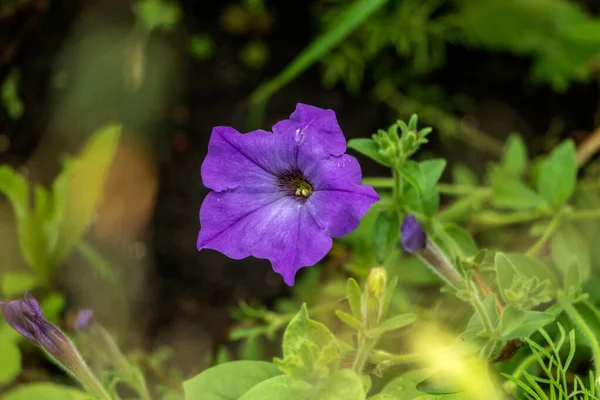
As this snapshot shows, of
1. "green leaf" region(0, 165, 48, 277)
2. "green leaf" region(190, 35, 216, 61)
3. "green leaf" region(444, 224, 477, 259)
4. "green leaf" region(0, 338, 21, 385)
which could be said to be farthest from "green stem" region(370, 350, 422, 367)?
"green leaf" region(190, 35, 216, 61)

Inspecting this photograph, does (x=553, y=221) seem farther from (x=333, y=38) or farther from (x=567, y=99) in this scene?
(x=567, y=99)

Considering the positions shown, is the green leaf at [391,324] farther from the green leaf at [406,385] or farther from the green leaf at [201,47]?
the green leaf at [201,47]

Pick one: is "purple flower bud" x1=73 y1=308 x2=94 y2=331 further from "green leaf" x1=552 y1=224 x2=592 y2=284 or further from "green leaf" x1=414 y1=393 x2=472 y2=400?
"green leaf" x1=552 y1=224 x2=592 y2=284

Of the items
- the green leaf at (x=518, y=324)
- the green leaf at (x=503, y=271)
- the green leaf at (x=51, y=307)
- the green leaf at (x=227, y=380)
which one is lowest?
the green leaf at (x=51, y=307)

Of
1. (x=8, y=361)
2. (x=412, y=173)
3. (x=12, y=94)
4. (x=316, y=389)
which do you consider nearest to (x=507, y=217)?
(x=412, y=173)

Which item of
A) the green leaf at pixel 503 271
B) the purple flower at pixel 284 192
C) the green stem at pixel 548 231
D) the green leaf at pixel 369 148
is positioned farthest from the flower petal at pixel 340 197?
the green stem at pixel 548 231

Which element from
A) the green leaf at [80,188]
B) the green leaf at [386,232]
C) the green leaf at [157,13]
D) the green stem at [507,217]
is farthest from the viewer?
the green leaf at [157,13]

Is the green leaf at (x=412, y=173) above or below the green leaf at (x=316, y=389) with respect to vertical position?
above

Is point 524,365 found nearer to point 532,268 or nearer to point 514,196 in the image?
point 532,268
